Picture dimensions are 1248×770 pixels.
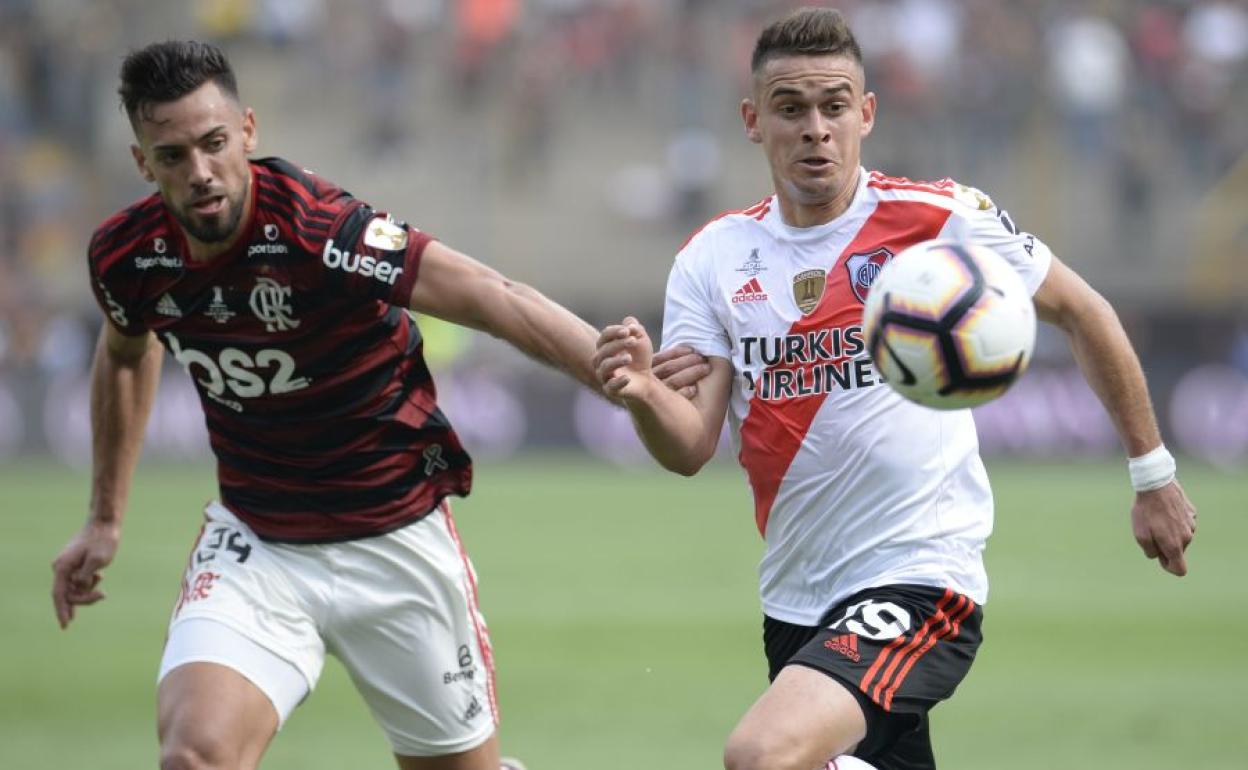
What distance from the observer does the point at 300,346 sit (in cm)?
579

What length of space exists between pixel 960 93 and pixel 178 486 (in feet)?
36.8

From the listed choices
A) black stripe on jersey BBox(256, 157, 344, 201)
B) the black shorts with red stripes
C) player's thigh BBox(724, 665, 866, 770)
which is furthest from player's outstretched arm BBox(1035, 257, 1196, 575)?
black stripe on jersey BBox(256, 157, 344, 201)

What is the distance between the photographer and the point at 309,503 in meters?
5.98

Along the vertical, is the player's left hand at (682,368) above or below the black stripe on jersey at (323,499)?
above

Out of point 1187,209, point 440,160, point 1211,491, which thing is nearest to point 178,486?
point 440,160

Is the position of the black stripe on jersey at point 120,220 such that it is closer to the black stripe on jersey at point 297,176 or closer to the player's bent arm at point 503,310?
the black stripe on jersey at point 297,176

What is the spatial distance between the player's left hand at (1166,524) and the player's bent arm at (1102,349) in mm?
146

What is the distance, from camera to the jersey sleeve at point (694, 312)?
557 centimetres

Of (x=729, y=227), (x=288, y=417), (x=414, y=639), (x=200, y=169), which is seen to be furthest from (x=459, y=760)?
(x=200, y=169)

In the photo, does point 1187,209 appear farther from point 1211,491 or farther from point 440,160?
point 440,160

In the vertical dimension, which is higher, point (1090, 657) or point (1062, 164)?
point (1062, 164)

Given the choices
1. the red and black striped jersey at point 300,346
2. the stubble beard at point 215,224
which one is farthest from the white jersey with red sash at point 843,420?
the stubble beard at point 215,224

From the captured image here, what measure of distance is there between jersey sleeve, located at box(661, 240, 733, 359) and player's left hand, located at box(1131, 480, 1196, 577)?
4.33ft

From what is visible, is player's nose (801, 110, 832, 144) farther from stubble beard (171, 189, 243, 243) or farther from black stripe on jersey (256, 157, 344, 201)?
stubble beard (171, 189, 243, 243)
